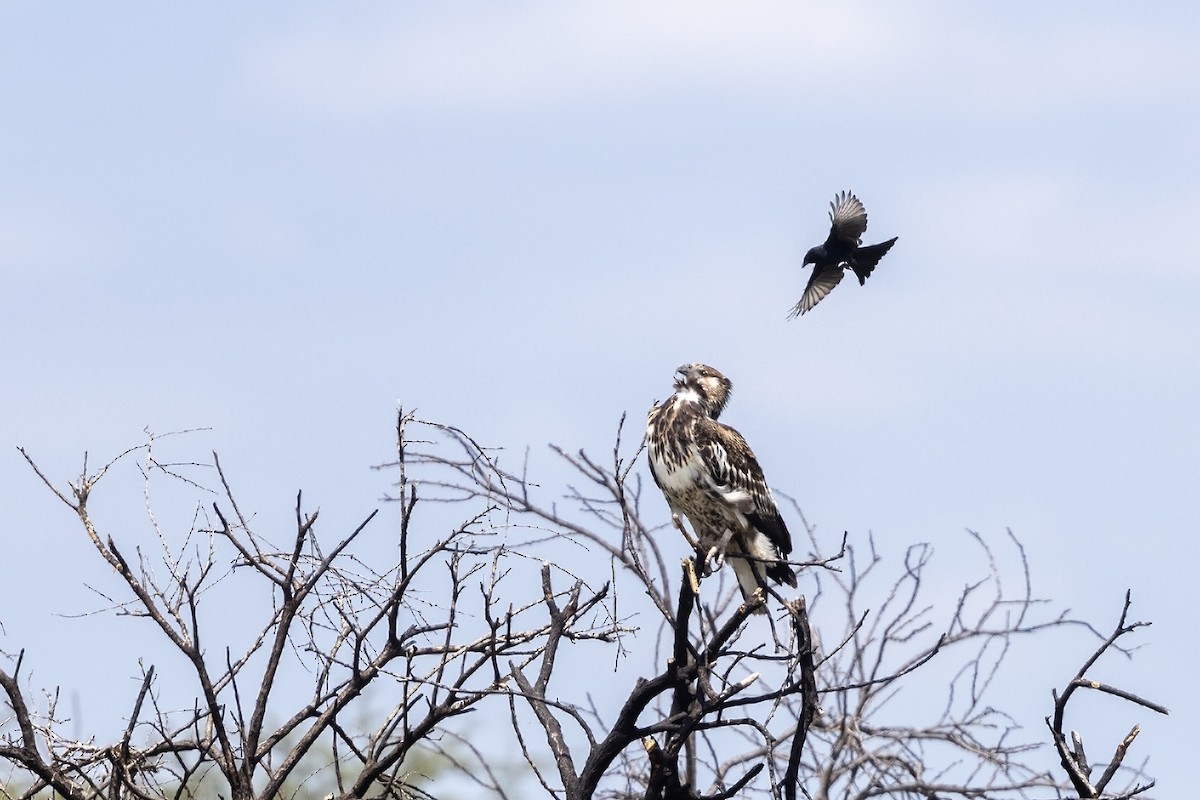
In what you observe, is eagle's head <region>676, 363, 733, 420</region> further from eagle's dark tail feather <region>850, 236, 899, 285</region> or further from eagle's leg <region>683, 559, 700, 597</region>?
eagle's leg <region>683, 559, 700, 597</region>

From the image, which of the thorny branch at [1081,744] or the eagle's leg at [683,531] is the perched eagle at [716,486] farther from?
the thorny branch at [1081,744]

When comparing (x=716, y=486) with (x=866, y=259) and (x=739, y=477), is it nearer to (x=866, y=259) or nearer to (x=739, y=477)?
(x=739, y=477)

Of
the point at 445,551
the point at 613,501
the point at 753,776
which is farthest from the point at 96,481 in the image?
the point at 753,776

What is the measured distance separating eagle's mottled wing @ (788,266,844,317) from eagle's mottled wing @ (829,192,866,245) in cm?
14

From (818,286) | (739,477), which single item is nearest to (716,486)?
(739,477)

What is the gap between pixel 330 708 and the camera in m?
4.98

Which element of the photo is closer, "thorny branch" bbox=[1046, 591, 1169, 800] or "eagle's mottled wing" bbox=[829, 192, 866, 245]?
"thorny branch" bbox=[1046, 591, 1169, 800]

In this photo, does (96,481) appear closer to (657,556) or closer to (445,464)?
(445,464)

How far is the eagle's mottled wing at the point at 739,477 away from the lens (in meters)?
6.31

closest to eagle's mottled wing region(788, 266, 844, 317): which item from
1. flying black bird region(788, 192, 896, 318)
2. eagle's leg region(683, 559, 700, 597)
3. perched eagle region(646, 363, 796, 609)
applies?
flying black bird region(788, 192, 896, 318)

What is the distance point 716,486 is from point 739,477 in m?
0.16

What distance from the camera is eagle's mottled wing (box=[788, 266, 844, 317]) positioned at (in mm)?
6750

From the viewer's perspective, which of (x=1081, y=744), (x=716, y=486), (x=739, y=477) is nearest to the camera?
(x=1081, y=744)

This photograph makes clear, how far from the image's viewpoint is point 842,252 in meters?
6.73
